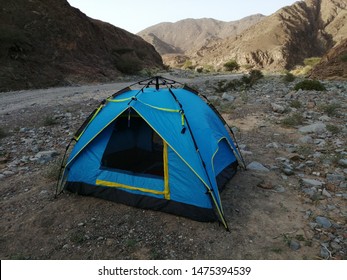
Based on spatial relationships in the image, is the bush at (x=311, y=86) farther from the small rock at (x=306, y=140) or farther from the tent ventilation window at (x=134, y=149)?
the tent ventilation window at (x=134, y=149)

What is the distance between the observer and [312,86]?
14719 millimetres

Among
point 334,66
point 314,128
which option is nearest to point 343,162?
point 314,128

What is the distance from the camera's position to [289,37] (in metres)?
60.7

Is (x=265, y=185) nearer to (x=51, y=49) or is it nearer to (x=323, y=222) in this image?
(x=323, y=222)

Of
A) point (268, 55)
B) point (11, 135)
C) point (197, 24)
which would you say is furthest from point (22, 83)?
point (197, 24)

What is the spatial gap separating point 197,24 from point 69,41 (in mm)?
124029

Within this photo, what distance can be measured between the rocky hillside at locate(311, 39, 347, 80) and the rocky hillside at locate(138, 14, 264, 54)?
99.8 meters

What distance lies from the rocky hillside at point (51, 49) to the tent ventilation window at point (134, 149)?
13.9 meters

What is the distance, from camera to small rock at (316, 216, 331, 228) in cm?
445

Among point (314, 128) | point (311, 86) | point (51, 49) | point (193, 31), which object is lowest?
point (314, 128)

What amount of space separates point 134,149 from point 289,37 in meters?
62.7

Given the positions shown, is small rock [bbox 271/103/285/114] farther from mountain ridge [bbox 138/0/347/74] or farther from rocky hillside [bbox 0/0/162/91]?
mountain ridge [bbox 138/0/347/74]

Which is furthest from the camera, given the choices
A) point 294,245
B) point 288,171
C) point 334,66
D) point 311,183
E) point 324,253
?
point 334,66

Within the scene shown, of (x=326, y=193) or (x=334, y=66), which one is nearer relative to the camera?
(x=326, y=193)
